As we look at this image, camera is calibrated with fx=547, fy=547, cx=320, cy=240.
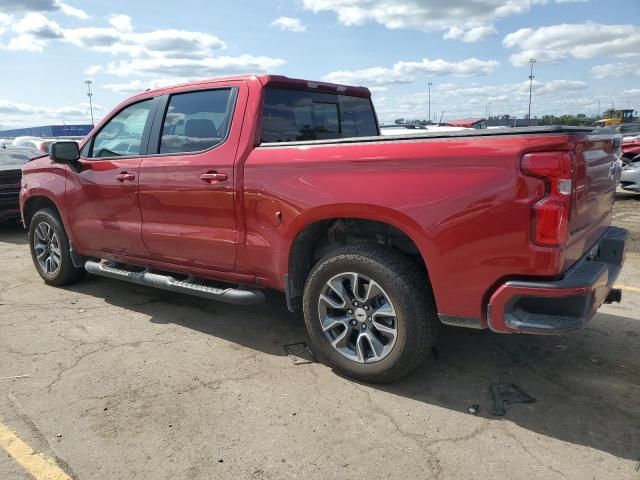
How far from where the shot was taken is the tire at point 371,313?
320 cm

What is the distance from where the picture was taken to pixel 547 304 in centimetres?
281

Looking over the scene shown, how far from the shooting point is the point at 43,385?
3.55 m

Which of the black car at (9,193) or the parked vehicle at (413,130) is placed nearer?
the parked vehicle at (413,130)

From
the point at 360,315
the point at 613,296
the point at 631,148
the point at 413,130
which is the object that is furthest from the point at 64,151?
the point at 631,148

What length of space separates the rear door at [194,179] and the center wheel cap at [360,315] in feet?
3.54

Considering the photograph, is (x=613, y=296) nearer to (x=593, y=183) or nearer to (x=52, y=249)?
(x=593, y=183)

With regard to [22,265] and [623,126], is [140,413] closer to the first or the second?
[22,265]

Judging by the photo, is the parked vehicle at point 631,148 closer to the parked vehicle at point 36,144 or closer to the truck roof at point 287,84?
the truck roof at point 287,84

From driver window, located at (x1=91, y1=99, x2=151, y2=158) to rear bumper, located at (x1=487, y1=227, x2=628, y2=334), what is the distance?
127 inches

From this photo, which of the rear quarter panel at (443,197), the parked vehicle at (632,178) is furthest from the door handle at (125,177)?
the parked vehicle at (632,178)

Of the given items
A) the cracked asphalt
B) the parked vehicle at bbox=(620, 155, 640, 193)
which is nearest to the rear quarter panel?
the cracked asphalt

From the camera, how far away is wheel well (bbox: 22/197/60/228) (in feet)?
18.9

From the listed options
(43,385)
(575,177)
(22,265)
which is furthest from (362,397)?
(22,265)

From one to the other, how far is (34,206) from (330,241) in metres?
3.92
